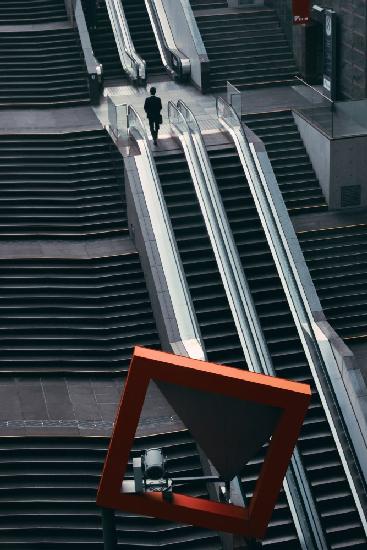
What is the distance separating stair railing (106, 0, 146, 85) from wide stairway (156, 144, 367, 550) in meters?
7.54

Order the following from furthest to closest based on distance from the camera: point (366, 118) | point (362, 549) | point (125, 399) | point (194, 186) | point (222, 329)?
point (366, 118) < point (194, 186) < point (222, 329) < point (362, 549) < point (125, 399)

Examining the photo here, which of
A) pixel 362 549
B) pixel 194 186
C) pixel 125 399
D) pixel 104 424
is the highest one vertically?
pixel 194 186

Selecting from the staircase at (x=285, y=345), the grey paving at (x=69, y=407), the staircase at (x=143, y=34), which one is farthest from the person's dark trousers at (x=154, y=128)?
the staircase at (x=143, y=34)

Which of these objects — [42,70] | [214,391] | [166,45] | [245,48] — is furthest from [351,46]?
[214,391]

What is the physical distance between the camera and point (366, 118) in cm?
3312

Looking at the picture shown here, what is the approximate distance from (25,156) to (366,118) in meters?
8.21

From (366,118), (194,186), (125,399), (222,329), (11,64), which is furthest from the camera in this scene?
(11,64)

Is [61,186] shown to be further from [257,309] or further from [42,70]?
[42,70]

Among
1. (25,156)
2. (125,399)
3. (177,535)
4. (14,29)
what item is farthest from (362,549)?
(14,29)

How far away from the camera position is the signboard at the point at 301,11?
36656 millimetres

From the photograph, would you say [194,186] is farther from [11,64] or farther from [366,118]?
[11,64]

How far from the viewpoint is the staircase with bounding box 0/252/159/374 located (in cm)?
2862

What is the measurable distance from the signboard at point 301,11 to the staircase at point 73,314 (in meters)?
9.79

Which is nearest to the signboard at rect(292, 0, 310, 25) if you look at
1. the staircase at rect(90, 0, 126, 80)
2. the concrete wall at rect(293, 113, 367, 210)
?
the concrete wall at rect(293, 113, 367, 210)
